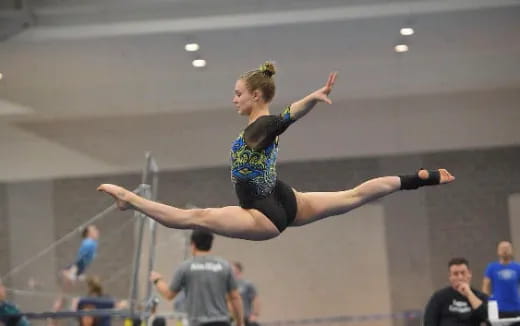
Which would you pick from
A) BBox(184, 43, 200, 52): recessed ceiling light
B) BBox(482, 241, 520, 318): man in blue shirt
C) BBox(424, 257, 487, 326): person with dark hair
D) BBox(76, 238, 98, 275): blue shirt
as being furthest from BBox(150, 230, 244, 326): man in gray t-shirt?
BBox(184, 43, 200, 52): recessed ceiling light

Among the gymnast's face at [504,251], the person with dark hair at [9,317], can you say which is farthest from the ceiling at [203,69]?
the person with dark hair at [9,317]

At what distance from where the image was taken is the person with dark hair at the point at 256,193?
14.1 feet

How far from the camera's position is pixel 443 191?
1205cm

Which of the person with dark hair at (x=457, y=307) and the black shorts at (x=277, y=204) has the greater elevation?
the black shorts at (x=277, y=204)

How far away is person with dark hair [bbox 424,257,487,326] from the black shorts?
8.21ft

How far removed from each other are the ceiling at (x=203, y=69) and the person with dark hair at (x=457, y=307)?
153 inches

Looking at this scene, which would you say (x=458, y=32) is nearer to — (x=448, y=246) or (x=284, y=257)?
(x=448, y=246)

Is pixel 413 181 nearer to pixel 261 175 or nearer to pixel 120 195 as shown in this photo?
pixel 261 175

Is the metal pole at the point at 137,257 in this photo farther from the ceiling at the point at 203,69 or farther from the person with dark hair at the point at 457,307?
the ceiling at the point at 203,69

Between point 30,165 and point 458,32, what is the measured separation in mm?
5721

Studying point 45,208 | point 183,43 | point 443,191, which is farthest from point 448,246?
point 45,208

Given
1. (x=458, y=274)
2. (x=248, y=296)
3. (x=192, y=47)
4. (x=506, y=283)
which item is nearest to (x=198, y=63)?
(x=192, y=47)

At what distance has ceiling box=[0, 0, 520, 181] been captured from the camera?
31.6ft

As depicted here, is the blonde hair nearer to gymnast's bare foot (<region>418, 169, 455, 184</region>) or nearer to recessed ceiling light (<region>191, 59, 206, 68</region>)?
gymnast's bare foot (<region>418, 169, 455, 184</region>)
